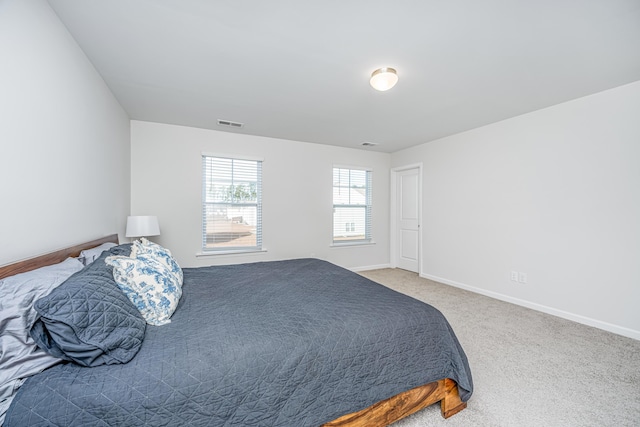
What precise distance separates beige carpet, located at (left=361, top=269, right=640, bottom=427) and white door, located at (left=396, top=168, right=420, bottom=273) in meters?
2.03

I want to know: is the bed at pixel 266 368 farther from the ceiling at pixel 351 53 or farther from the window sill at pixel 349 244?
the window sill at pixel 349 244

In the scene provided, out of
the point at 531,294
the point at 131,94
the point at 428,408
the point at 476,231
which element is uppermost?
the point at 131,94

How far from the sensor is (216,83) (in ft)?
8.72

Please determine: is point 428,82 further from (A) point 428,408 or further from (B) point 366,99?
(A) point 428,408

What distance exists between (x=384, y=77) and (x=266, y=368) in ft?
7.80

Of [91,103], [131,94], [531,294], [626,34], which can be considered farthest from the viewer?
[531,294]

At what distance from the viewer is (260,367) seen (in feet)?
3.88

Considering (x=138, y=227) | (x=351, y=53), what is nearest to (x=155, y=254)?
(x=138, y=227)

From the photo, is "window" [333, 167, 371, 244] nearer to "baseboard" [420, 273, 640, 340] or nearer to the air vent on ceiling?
"baseboard" [420, 273, 640, 340]

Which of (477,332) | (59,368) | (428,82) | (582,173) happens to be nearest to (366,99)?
(428,82)

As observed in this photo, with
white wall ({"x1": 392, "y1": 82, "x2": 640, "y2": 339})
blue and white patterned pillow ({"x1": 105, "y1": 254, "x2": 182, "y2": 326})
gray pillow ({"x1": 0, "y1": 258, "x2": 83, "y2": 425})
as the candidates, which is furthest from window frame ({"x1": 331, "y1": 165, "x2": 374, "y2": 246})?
gray pillow ({"x1": 0, "y1": 258, "x2": 83, "y2": 425})

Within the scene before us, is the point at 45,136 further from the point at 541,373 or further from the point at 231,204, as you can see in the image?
the point at 541,373

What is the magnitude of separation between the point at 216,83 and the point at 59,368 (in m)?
2.50

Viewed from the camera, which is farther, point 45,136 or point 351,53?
point 351,53
